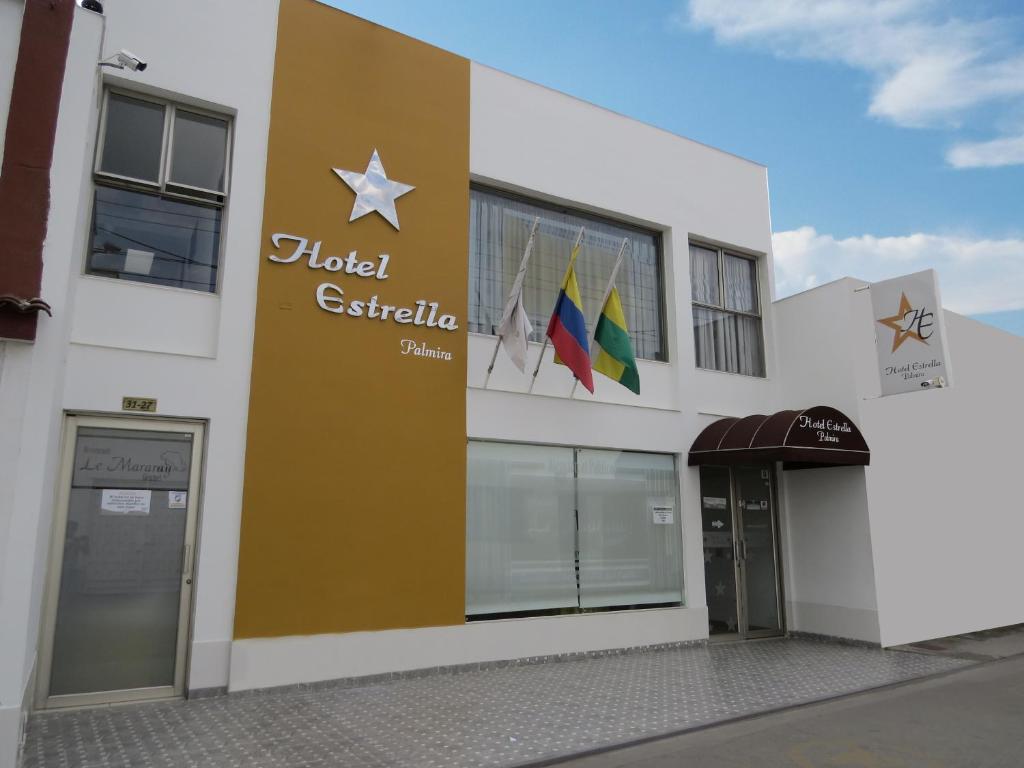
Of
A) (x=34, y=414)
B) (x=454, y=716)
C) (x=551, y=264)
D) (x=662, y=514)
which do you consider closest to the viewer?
(x=34, y=414)

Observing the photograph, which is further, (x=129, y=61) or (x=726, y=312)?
(x=726, y=312)

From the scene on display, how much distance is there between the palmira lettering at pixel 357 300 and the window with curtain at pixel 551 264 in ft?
2.36

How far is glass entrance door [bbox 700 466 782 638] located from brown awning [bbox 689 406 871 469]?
74 cm

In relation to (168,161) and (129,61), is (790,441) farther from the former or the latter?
(129,61)

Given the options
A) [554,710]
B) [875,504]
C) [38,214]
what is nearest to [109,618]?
[38,214]

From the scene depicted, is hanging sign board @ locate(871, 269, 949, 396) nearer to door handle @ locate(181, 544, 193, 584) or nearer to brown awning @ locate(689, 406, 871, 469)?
brown awning @ locate(689, 406, 871, 469)

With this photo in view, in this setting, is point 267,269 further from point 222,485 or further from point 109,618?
point 109,618

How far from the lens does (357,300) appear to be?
7953mm

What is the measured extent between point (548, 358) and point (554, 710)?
172 inches

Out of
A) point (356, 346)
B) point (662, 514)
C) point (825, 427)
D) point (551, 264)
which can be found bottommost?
point (662, 514)

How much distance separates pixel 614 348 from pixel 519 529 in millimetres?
2494

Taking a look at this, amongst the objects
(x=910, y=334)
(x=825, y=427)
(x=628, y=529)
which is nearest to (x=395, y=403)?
(x=628, y=529)

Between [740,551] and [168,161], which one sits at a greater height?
[168,161]

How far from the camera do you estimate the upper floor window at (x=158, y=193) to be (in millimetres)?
7086
